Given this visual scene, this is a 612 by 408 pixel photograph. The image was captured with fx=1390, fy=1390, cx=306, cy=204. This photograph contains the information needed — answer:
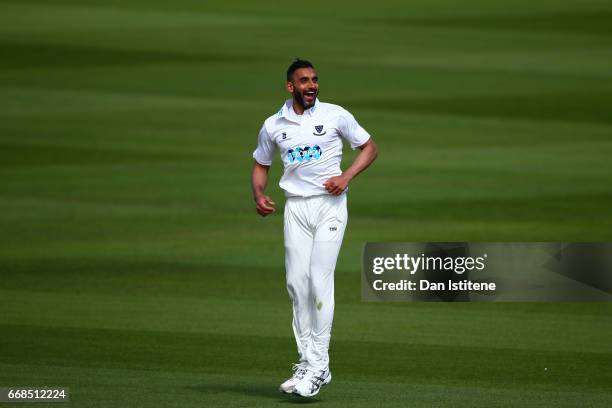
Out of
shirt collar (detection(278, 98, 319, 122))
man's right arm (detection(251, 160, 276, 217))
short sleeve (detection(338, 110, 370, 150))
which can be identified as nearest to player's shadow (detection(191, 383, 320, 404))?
man's right arm (detection(251, 160, 276, 217))

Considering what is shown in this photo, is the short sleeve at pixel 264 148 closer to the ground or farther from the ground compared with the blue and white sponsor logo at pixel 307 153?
farther from the ground

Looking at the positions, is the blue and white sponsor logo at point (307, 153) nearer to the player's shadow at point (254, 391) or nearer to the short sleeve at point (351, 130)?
the short sleeve at point (351, 130)

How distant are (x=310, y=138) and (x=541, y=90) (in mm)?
16091

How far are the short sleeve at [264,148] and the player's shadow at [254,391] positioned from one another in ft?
4.93

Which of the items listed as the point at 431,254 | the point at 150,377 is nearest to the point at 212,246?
the point at 431,254

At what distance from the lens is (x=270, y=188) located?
19.5 m

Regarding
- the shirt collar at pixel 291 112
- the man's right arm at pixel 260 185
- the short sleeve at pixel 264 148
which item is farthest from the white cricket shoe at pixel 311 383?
the shirt collar at pixel 291 112

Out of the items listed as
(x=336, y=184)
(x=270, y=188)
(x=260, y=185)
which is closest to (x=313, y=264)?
(x=336, y=184)

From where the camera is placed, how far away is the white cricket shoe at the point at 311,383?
345 inches

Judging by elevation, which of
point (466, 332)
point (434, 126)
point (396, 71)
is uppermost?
point (396, 71)

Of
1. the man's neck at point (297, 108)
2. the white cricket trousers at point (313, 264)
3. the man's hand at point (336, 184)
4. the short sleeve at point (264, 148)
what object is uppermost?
the man's neck at point (297, 108)

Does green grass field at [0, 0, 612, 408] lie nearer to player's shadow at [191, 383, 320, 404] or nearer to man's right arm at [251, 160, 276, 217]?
player's shadow at [191, 383, 320, 404]

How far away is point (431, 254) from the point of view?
1326 centimetres

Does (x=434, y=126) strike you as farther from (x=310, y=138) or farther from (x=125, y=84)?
(x=310, y=138)
